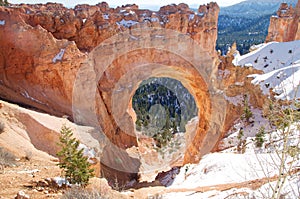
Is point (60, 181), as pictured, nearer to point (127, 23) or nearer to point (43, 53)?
point (43, 53)

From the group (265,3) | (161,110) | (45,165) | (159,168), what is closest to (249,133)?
(159,168)

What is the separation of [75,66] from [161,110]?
30.7 metres

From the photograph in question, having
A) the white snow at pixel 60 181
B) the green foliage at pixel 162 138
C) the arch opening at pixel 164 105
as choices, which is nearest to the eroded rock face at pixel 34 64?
the white snow at pixel 60 181

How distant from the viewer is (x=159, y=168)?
75.2 feet

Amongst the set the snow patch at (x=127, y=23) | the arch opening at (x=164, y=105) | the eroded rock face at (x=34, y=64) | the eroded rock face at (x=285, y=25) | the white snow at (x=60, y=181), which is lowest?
the arch opening at (x=164, y=105)

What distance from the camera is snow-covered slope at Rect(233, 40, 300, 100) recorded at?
18.2m

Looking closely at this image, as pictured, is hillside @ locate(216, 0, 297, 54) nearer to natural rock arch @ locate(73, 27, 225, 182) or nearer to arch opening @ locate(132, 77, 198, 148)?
arch opening @ locate(132, 77, 198, 148)

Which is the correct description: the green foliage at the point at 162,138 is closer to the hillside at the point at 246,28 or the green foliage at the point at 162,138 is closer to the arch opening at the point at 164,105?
the arch opening at the point at 164,105

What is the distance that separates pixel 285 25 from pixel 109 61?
81.2ft

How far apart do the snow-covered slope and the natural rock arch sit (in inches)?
145

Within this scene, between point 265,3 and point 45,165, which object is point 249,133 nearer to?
point 45,165

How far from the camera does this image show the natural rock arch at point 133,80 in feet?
55.3

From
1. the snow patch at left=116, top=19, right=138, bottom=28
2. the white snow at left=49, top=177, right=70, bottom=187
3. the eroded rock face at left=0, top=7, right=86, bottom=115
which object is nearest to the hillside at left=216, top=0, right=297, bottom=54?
the snow patch at left=116, top=19, right=138, bottom=28

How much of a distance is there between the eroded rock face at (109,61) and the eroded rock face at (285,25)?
12347 millimetres
